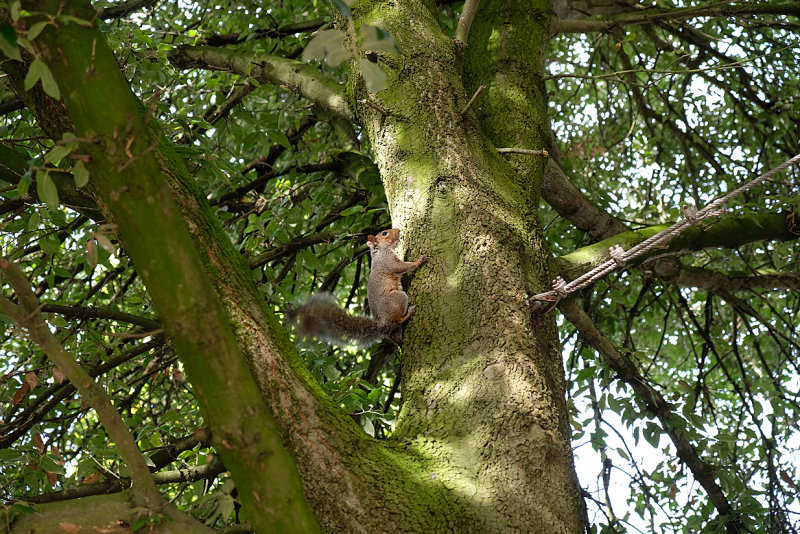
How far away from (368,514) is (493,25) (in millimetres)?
1808

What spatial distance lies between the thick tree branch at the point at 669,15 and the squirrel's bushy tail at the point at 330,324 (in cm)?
133

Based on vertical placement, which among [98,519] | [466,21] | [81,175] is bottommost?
[98,519]

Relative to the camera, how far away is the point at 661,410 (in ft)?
8.23

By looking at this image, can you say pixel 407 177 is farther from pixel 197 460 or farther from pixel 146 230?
pixel 197 460

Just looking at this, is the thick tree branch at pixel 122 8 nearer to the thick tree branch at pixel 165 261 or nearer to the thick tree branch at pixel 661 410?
the thick tree branch at pixel 165 261

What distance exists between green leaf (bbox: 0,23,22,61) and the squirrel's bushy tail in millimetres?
1412

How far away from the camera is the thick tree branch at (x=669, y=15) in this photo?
8.66ft

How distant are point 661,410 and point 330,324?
1219 millimetres

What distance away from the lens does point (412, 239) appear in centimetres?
186

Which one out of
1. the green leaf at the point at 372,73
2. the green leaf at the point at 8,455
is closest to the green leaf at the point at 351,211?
the green leaf at the point at 8,455

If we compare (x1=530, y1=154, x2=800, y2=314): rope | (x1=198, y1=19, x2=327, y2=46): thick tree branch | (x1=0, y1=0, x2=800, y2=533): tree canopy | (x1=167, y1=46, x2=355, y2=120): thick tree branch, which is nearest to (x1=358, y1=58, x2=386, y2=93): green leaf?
(x1=0, y1=0, x2=800, y2=533): tree canopy

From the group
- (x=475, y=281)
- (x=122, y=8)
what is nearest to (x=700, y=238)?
(x=475, y=281)

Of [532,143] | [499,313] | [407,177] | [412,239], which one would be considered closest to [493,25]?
[532,143]

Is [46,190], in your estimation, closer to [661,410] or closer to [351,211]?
[351,211]
